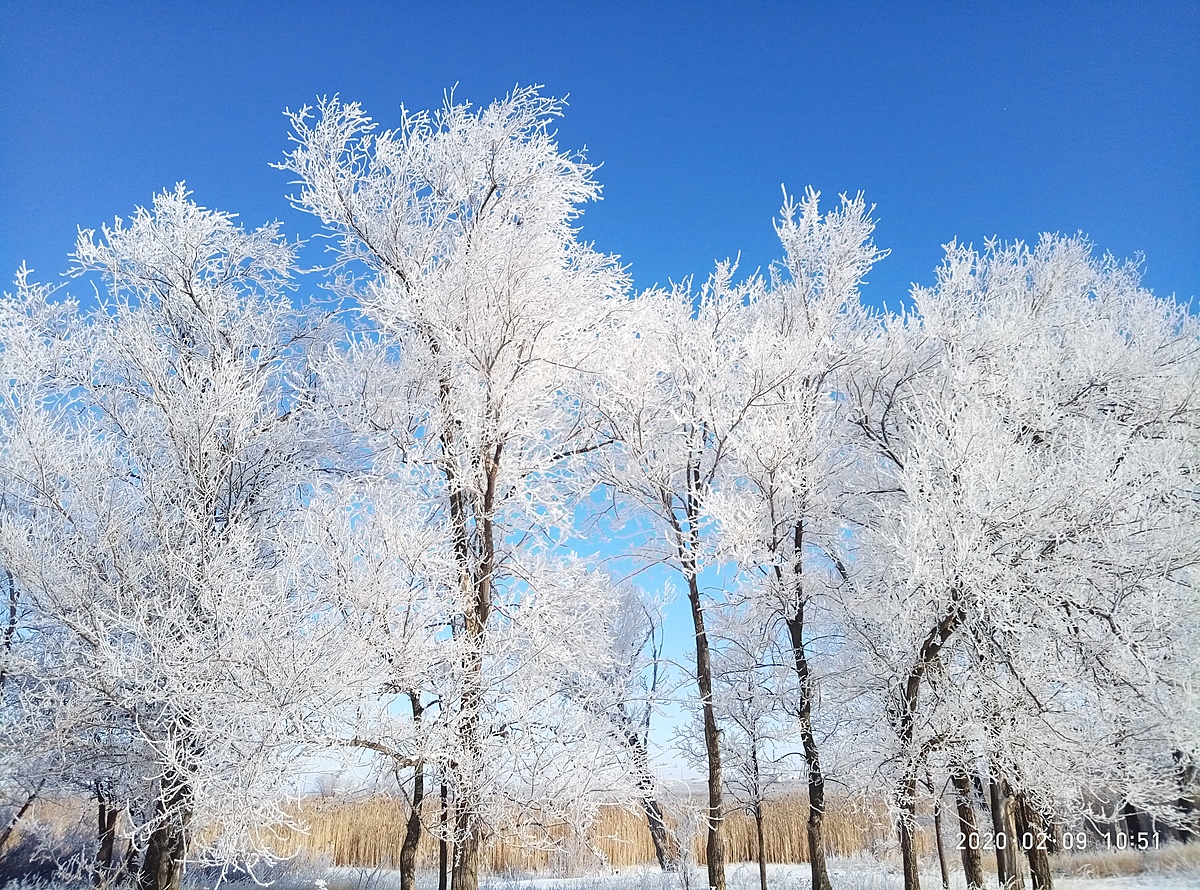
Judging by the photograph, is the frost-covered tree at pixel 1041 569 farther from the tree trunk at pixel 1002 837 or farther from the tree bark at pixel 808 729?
the tree bark at pixel 808 729

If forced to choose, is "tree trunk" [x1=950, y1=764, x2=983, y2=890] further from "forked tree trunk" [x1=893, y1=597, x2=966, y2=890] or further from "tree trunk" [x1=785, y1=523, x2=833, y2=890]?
"tree trunk" [x1=785, y1=523, x2=833, y2=890]

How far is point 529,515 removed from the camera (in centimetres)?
752

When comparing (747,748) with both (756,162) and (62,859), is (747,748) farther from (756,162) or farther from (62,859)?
(62,859)

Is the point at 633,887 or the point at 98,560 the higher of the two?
the point at 98,560

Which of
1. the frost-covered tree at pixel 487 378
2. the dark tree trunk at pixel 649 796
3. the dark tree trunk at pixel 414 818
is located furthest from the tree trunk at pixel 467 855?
the dark tree trunk at pixel 649 796

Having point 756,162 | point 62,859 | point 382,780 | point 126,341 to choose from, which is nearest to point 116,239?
point 126,341

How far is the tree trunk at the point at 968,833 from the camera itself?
814 centimetres

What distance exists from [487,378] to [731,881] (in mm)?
9980

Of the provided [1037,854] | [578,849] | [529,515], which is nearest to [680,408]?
[529,515]

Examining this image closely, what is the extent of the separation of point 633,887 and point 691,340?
7803 millimetres

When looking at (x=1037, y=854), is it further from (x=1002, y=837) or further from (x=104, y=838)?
(x=104, y=838)

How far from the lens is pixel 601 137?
910 cm

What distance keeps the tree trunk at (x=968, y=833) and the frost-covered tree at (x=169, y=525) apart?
23.0ft

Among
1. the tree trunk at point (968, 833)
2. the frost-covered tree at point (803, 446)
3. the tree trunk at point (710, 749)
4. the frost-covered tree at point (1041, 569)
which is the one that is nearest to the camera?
the frost-covered tree at point (1041, 569)
